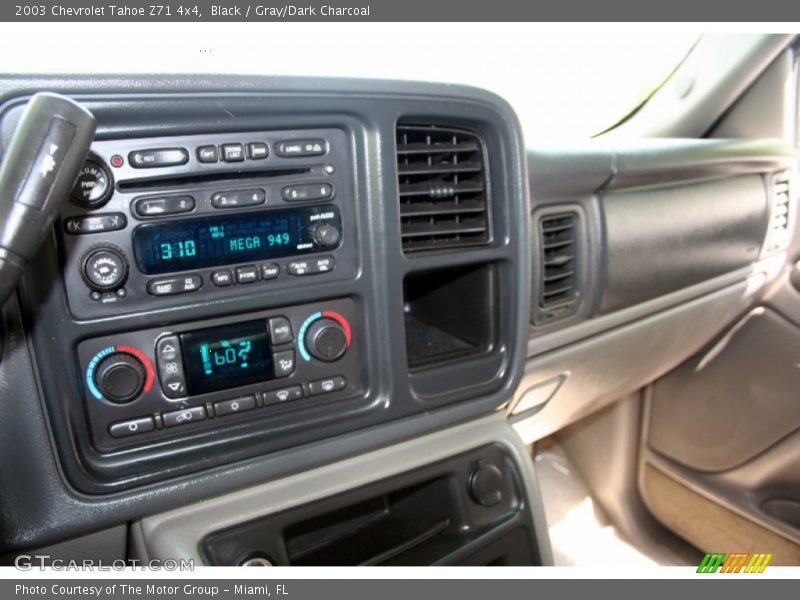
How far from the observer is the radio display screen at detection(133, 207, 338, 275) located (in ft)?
2.27

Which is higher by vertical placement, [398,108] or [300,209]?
[398,108]

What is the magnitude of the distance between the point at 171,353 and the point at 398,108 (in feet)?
1.38

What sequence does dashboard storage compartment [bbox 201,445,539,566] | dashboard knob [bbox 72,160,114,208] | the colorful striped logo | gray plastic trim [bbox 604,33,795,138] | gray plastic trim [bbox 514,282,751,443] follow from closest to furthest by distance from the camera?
dashboard knob [bbox 72,160,114,208], dashboard storage compartment [bbox 201,445,539,566], gray plastic trim [bbox 514,282,751,443], gray plastic trim [bbox 604,33,795,138], the colorful striped logo

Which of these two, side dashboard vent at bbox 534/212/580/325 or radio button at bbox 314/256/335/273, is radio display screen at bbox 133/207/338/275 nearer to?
radio button at bbox 314/256/335/273

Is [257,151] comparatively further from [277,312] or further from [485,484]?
[485,484]

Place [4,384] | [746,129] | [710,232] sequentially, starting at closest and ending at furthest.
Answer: [4,384]
[710,232]
[746,129]

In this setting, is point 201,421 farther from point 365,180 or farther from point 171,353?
point 365,180

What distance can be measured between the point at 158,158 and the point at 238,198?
10 cm

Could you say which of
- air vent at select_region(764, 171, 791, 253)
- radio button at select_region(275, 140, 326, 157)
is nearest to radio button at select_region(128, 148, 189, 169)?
radio button at select_region(275, 140, 326, 157)

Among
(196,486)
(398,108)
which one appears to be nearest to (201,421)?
(196,486)

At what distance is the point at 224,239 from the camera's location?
0.72 metres

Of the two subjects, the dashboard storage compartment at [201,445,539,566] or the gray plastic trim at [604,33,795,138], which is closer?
the dashboard storage compartment at [201,445,539,566]

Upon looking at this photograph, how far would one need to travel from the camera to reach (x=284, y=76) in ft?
2.30

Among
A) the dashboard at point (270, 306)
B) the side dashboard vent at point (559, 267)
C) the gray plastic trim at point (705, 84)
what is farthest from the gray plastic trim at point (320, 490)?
the gray plastic trim at point (705, 84)
